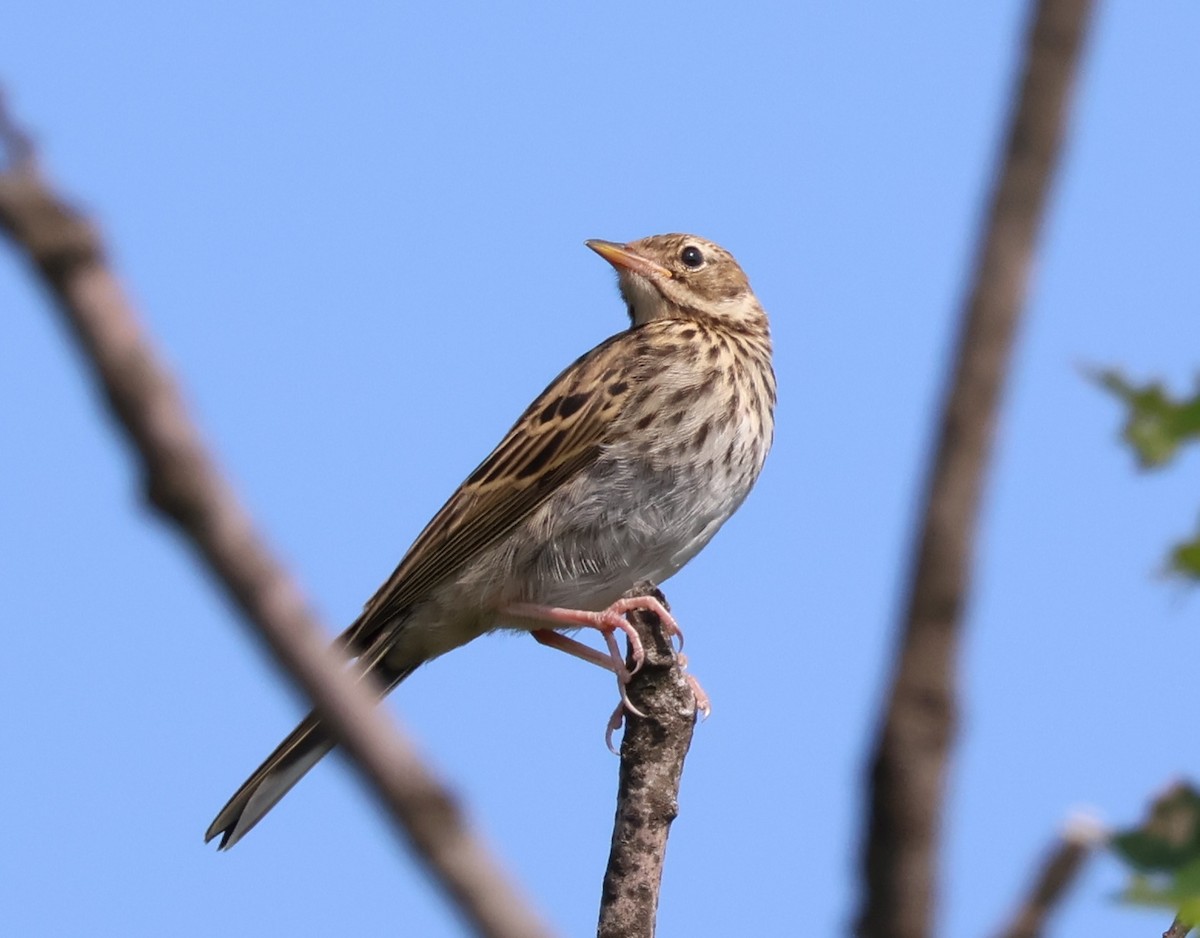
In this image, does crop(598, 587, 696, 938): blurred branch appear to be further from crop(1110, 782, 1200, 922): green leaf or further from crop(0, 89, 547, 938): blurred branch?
crop(0, 89, 547, 938): blurred branch

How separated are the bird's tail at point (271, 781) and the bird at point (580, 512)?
0.01 metres

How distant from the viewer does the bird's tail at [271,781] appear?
8.26 m

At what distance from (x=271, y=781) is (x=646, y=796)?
292 centimetres

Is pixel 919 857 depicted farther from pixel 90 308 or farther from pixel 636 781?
pixel 636 781

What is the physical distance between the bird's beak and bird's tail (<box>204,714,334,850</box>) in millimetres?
3742

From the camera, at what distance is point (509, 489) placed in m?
9.38

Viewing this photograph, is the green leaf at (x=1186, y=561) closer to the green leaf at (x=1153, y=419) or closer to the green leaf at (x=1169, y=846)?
the green leaf at (x=1153, y=419)

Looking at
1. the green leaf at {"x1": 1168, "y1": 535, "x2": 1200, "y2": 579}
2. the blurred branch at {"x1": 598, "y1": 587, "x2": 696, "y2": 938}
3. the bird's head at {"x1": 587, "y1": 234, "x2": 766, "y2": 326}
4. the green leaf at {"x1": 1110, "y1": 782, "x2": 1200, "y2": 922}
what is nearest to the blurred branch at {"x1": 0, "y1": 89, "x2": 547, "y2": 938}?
the green leaf at {"x1": 1110, "y1": 782, "x2": 1200, "y2": 922}

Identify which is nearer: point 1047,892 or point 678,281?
point 1047,892

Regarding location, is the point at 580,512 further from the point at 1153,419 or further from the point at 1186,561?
the point at 1186,561

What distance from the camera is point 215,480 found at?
109cm

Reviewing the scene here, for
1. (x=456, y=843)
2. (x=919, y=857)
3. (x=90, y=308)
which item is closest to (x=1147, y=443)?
(x=919, y=857)

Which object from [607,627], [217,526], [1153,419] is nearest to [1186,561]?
[1153,419]

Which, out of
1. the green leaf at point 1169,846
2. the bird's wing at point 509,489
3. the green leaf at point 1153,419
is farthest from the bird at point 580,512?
the green leaf at point 1169,846
